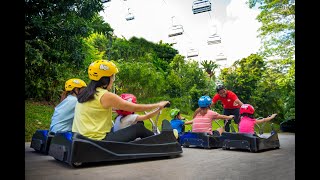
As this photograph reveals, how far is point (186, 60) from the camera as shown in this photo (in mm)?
15391

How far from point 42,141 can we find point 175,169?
1886 millimetres

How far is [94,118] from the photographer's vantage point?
9.95 ft

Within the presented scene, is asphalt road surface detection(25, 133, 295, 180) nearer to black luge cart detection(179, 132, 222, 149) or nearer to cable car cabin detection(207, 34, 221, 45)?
black luge cart detection(179, 132, 222, 149)

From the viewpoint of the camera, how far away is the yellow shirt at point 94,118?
3.00 m

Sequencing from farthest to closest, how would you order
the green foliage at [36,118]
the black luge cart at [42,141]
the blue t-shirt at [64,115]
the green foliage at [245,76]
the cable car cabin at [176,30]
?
the green foliage at [245,76] < the cable car cabin at [176,30] < the green foliage at [36,118] < the black luge cart at [42,141] < the blue t-shirt at [64,115]

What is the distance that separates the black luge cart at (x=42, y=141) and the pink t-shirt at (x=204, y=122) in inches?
85.3

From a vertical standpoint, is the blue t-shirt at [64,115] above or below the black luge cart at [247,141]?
above

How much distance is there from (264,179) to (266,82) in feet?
34.5

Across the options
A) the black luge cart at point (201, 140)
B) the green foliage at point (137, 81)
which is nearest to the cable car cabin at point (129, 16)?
the green foliage at point (137, 81)

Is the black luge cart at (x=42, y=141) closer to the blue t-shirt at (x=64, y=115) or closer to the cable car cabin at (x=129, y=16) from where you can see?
the blue t-shirt at (x=64, y=115)

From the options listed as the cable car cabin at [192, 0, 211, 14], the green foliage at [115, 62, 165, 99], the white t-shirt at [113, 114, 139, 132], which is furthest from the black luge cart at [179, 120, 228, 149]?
the green foliage at [115, 62, 165, 99]

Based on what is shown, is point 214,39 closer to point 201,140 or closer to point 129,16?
point 129,16

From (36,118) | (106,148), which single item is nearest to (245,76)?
(36,118)
